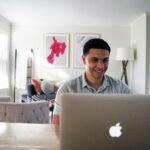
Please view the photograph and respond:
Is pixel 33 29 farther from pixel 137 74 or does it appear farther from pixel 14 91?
pixel 137 74

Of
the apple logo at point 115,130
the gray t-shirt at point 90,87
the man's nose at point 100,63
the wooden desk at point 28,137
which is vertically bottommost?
the wooden desk at point 28,137

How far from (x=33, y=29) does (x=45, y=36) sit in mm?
381

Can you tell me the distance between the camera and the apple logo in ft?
2.76

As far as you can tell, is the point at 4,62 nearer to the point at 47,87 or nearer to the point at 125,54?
the point at 47,87

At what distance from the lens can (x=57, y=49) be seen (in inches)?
231

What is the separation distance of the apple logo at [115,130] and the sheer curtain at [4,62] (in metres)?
4.83

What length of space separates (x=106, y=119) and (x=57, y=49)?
5.13m

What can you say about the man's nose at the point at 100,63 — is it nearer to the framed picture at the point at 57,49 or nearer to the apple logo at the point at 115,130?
the apple logo at the point at 115,130

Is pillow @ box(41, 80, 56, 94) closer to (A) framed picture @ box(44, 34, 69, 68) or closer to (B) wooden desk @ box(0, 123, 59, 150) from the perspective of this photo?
(A) framed picture @ box(44, 34, 69, 68)

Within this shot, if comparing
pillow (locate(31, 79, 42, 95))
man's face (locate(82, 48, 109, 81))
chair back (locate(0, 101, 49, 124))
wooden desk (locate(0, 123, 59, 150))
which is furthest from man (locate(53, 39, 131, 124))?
pillow (locate(31, 79, 42, 95))

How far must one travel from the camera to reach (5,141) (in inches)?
45.8

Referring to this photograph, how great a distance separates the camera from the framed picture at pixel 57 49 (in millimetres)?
5875

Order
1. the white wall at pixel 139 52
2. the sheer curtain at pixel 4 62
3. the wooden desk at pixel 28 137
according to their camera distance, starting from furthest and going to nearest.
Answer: the sheer curtain at pixel 4 62 → the white wall at pixel 139 52 → the wooden desk at pixel 28 137

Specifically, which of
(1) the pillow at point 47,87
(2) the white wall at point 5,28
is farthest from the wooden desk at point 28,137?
(2) the white wall at point 5,28
